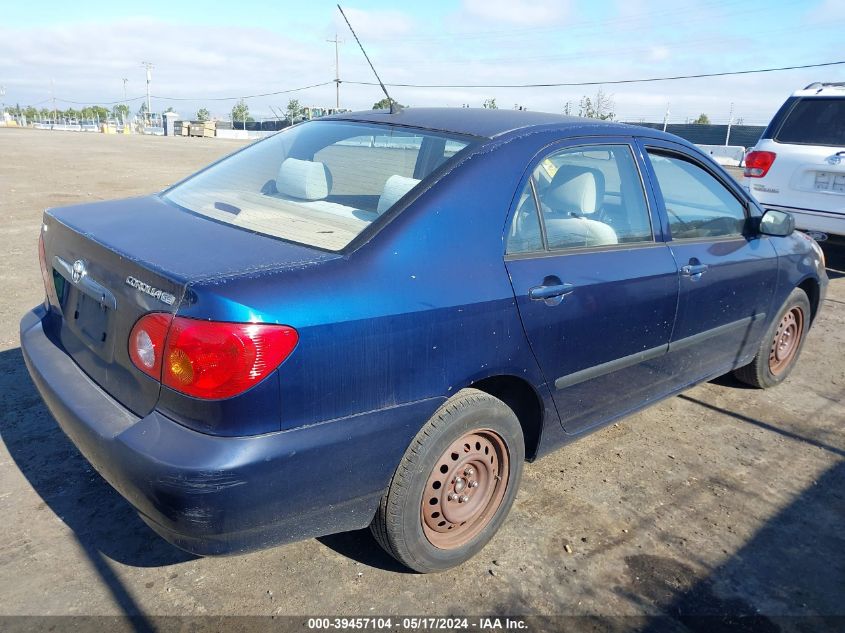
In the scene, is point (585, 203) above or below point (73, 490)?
above

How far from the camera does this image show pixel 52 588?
2367 millimetres

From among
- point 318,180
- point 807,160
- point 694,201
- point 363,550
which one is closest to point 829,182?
point 807,160

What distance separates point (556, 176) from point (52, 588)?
251cm

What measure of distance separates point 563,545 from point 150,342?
5.98ft

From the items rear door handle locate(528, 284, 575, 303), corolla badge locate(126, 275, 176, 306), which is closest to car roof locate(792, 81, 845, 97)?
rear door handle locate(528, 284, 575, 303)

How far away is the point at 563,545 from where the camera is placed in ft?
9.09

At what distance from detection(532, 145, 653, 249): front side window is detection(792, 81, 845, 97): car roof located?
5.24m

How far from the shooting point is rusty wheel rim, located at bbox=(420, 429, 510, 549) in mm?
2469

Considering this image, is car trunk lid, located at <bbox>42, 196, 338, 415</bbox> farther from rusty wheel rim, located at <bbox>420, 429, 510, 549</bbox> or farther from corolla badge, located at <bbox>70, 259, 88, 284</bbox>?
rusty wheel rim, located at <bbox>420, 429, 510, 549</bbox>

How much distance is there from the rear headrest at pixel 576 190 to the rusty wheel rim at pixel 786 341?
205 centimetres

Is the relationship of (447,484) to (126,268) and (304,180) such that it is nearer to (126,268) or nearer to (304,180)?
(126,268)

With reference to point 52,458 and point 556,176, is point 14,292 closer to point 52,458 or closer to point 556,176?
point 52,458

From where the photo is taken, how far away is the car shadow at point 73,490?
8.53 feet

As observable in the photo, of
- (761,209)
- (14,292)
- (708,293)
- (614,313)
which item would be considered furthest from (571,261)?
(14,292)
